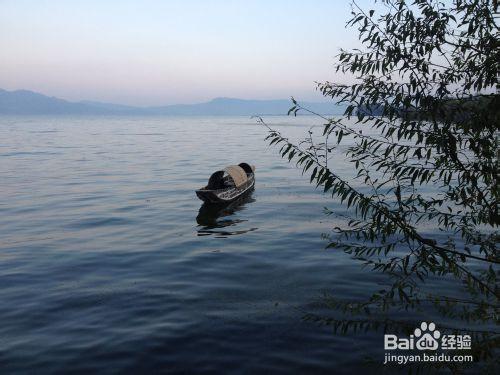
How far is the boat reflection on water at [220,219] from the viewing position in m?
24.2

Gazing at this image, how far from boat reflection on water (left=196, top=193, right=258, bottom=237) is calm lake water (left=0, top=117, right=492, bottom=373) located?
0.12m

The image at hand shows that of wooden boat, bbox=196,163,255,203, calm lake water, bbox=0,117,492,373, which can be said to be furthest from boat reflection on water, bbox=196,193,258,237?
wooden boat, bbox=196,163,255,203

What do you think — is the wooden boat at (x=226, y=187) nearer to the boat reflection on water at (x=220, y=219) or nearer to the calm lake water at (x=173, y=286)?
the boat reflection on water at (x=220, y=219)

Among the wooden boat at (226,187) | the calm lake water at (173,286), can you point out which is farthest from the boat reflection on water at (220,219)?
the wooden boat at (226,187)

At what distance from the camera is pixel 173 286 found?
15758mm

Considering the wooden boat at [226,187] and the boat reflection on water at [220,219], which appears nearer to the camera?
the boat reflection on water at [220,219]

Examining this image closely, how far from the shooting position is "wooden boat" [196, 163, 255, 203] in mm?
28891

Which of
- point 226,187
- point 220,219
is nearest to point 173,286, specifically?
point 220,219

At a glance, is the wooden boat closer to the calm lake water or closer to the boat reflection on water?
the boat reflection on water

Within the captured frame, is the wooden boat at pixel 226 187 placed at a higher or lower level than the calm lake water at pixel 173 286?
higher

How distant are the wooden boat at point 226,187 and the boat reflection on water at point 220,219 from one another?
542 mm

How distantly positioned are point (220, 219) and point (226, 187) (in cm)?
517

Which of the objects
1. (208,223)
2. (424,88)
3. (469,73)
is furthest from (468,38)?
(208,223)

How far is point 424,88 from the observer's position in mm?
6703
